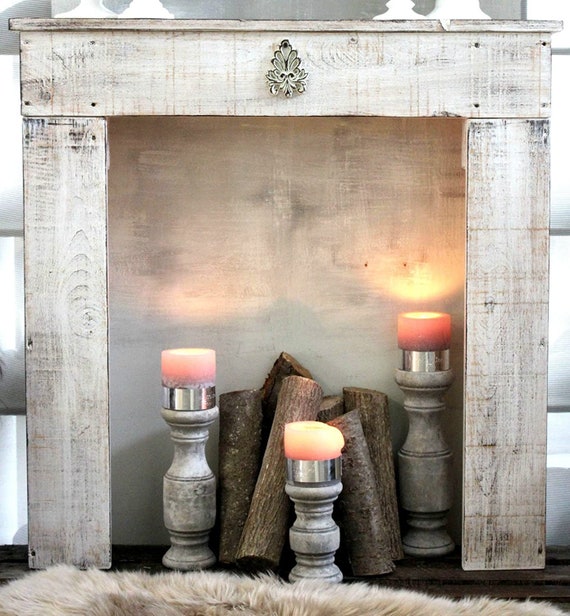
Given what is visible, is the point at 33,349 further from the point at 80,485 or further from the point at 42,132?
the point at 42,132

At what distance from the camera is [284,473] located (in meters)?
2.54

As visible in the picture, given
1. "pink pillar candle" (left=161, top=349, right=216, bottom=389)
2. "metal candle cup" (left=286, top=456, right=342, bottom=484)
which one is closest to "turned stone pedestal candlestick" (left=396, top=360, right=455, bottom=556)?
"metal candle cup" (left=286, top=456, right=342, bottom=484)

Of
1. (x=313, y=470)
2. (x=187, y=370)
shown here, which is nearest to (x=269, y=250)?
(x=187, y=370)

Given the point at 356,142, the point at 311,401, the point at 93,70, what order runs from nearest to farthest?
the point at 93,70 < the point at 311,401 < the point at 356,142

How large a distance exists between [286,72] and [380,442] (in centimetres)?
94

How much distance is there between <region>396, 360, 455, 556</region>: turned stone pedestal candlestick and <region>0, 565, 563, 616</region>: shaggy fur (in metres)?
0.43

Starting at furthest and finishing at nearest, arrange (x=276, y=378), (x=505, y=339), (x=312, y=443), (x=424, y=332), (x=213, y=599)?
Answer: (x=276, y=378) < (x=424, y=332) < (x=505, y=339) < (x=312, y=443) < (x=213, y=599)

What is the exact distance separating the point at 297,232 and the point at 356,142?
28cm

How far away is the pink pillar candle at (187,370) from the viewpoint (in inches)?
98.6

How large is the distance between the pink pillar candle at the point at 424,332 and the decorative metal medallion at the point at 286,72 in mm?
645

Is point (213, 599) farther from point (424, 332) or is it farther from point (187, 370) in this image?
point (424, 332)

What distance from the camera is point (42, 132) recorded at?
7.88ft

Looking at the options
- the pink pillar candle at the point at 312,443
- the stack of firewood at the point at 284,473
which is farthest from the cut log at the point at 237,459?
the pink pillar candle at the point at 312,443

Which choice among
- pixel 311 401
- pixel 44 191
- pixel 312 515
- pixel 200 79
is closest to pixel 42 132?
pixel 44 191
